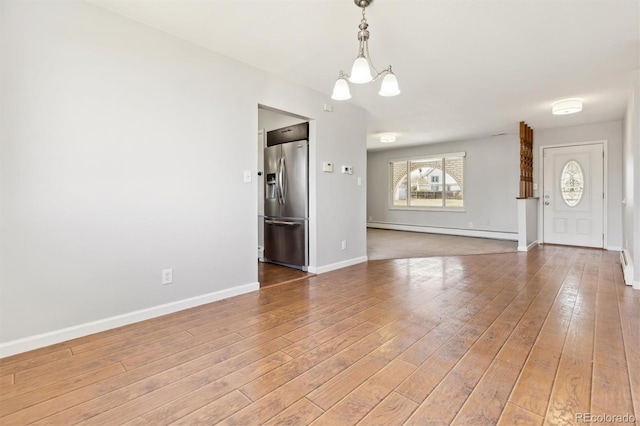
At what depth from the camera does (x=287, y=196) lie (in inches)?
170

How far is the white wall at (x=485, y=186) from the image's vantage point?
6.98 meters

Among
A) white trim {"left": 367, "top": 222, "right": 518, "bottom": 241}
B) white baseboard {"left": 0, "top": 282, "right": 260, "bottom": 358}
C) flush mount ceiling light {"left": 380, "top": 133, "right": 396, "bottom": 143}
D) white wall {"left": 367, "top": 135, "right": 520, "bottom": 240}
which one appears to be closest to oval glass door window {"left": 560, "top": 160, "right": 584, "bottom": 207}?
white wall {"left": 367, "top": 135, "right": 520, "bottom": 240}

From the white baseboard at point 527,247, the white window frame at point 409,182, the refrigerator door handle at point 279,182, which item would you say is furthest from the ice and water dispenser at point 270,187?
the white window frame at point 409,182

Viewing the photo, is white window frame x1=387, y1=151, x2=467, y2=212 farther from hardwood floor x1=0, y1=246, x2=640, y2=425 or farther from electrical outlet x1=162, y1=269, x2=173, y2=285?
electrical outlet x1=162, y1=269, x2=173, y2=285

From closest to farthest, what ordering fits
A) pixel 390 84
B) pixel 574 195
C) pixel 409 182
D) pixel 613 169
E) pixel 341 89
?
1. pixel 390 84
2. pixel 341 89
3. pixel 613 169
4. pixel 574 195
5. pixel 409 182

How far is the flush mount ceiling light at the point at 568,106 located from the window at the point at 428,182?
124 inches

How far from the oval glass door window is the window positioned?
6.70 feet

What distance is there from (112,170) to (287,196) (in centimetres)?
226

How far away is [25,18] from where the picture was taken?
1.98m

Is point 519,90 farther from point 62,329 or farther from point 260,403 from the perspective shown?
point 62,329

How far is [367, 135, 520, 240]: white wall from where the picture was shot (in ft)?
22.9

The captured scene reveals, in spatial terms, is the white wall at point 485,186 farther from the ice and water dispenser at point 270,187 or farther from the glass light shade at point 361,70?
the glass light shade at point 361,70

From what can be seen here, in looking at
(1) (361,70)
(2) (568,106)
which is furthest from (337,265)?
(2) (568,106)

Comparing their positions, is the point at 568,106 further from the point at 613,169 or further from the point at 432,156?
the point at 432,156
